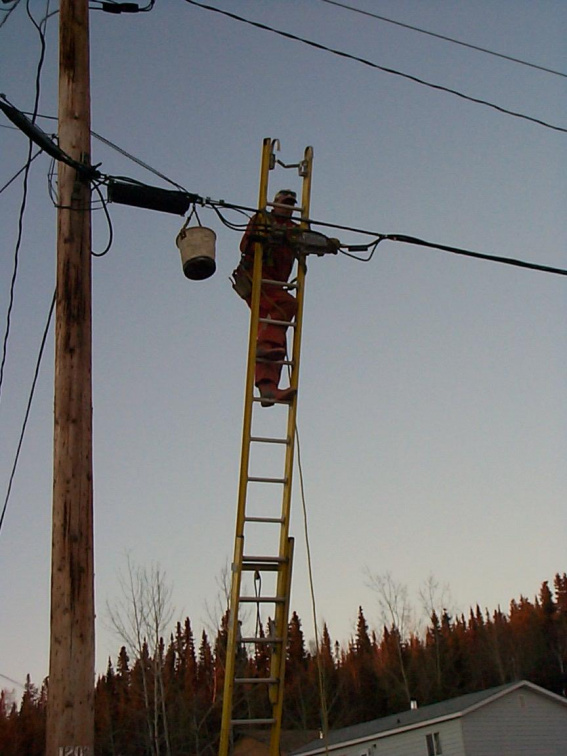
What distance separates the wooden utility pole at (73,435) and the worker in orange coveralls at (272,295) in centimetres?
147

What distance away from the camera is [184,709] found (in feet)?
144

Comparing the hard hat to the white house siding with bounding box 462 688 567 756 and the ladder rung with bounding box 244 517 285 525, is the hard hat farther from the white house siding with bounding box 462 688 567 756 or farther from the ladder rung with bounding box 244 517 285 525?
the white house siding with bounding box 462 688 567 756

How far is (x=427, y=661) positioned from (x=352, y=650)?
15.5 m

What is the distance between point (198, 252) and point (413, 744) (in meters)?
25.4

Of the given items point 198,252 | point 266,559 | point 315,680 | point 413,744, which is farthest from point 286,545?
point 315,680

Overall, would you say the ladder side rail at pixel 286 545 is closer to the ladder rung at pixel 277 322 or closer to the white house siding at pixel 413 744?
the ladder rung at pixel 277 322

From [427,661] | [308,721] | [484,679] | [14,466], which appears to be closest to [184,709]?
[308,721]

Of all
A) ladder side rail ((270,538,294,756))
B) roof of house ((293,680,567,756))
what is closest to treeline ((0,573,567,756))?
roof of house ((293,680,567,756))

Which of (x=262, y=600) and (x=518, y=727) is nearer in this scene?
(x=262, y=600)

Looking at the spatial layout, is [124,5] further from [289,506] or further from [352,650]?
[352,650]

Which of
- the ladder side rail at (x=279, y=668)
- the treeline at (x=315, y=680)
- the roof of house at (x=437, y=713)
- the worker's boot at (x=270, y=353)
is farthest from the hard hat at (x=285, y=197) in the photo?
the treeline at (x=315, y=680)

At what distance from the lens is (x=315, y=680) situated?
51781 millimetres

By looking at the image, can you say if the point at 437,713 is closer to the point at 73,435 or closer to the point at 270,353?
the point at 270,353

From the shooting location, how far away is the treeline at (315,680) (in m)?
44.2
